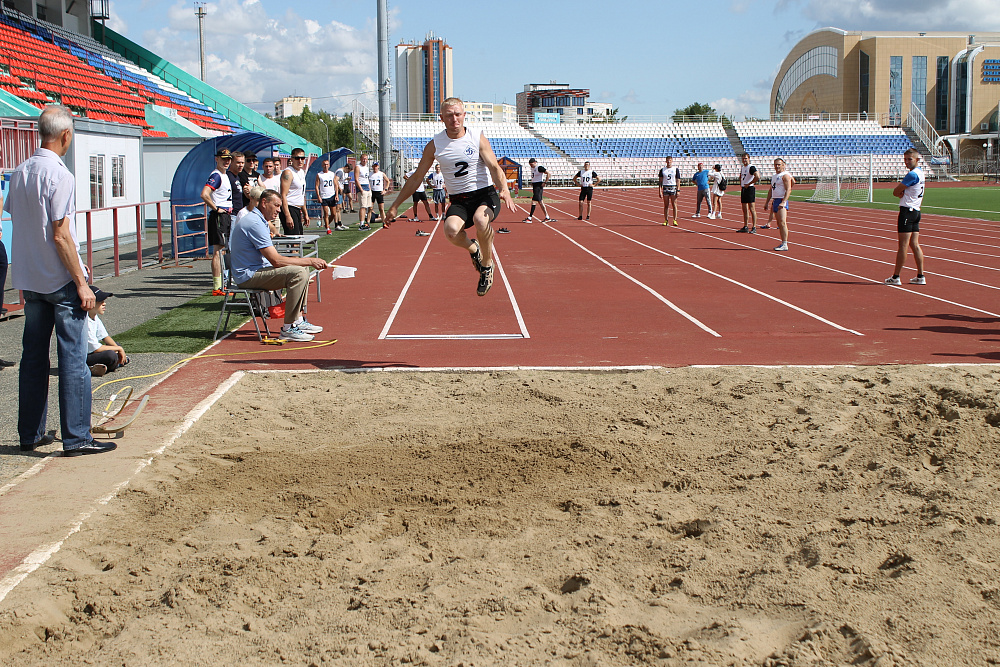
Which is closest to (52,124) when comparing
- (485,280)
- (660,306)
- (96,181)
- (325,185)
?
(485,280)

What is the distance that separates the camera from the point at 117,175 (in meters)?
19.9

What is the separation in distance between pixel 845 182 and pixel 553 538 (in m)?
46.0

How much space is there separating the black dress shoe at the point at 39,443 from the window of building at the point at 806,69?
302 ft

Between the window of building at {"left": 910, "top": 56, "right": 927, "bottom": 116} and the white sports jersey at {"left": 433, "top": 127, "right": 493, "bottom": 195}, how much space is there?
84933 millimetres

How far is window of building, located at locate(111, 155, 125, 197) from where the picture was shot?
19.7 meters

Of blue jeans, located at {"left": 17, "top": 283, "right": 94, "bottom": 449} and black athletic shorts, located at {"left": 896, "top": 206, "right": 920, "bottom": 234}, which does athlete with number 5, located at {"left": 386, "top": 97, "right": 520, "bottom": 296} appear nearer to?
blue jeans, located at {"left": 17, "top": 283, "right": 94, "bottom": 449}

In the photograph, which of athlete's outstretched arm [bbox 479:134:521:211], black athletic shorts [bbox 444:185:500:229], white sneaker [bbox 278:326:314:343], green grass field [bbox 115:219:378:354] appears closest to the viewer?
athlete's outstretched arm [bbox 479:134:521:211]

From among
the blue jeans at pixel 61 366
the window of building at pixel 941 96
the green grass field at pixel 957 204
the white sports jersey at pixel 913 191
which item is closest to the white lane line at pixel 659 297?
the white sports jersey at pixel 913 191

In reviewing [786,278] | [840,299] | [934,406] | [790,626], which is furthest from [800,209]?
[790,626]

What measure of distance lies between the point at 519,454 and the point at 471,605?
179cm

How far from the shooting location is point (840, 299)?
11664 mm

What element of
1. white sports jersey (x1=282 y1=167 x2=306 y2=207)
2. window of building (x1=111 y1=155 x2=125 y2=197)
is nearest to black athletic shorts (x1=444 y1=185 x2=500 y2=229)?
white sports jersey (x1=282 y1=167 x2=306 y2=207)

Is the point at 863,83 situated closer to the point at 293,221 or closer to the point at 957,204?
the point at 957,204

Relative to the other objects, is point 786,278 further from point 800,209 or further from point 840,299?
point 800,209
